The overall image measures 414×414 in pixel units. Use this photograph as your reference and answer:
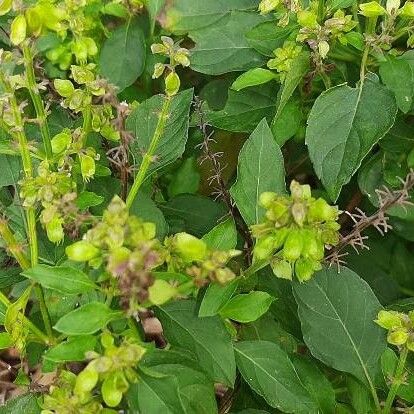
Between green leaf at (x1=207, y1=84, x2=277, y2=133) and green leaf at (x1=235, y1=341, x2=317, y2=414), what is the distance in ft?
1.12

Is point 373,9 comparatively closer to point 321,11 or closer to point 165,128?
point 321,11

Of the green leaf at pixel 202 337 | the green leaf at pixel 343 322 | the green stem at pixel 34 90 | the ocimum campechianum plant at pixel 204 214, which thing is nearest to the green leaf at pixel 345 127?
the ocimum campechianum plant at pixel 204 214

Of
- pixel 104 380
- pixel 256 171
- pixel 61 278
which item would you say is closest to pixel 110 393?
pixel 104 380

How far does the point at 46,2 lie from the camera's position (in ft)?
2.38

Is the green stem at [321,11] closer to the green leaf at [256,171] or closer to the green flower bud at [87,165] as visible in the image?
the green leaf at [256,171]

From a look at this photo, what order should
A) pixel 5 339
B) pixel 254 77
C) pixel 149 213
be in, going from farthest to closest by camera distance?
pixel 254 77 < pixel 149 213 < pixel 5 339

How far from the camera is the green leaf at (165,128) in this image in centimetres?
89

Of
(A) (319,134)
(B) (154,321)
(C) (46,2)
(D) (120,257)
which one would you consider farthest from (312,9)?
(B) (154,321)

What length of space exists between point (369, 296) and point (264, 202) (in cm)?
30

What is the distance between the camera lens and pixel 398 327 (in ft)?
2.58

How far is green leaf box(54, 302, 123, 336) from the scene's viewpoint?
0.67 meters

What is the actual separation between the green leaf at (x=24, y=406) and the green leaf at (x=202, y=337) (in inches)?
6.4

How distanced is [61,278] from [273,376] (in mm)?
269

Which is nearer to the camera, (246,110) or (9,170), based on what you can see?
(9,170)
